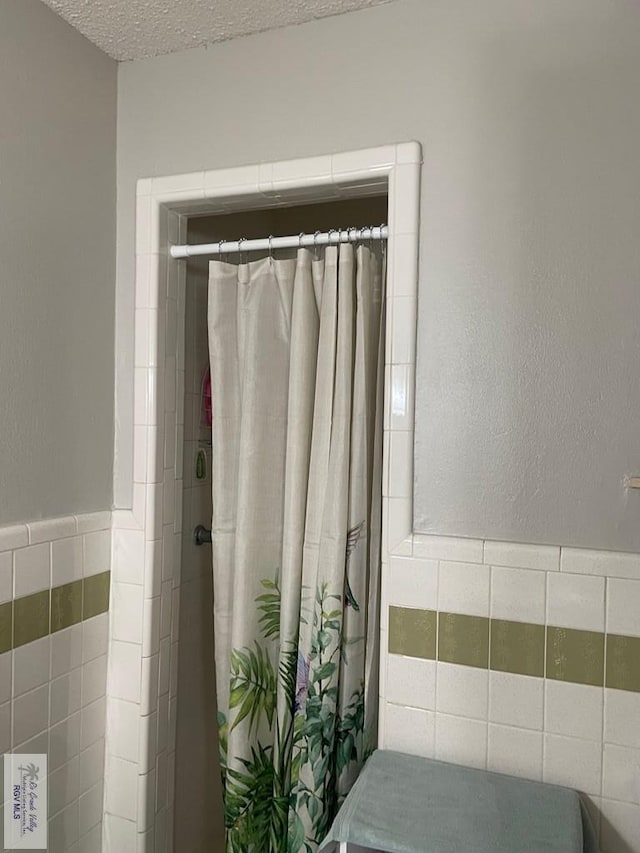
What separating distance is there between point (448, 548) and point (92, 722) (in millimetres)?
1005

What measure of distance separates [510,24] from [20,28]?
40.8 inches

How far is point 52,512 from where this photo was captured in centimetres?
152

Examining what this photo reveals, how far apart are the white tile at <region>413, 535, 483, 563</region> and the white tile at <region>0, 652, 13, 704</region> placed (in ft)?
2.92

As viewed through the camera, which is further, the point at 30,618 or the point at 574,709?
the point at 30,618

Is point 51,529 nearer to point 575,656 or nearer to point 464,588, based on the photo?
point 464,588

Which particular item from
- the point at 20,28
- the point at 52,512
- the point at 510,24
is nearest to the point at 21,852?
the point at 52,512

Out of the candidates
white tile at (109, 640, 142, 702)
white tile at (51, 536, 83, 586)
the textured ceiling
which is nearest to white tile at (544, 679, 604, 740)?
white tile at (109, 640, 142, 702)

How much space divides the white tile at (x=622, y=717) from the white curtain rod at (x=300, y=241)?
1073mm

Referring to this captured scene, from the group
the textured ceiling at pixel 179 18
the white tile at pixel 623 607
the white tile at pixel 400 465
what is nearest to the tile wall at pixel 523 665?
the white tile at pixel 623 607

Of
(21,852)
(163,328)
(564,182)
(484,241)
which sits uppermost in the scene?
→ (564,182)

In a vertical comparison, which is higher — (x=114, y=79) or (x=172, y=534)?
(x=114, y=79)

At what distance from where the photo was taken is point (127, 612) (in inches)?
66.4

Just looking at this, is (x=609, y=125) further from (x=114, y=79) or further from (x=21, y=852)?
(x=21, y=852)

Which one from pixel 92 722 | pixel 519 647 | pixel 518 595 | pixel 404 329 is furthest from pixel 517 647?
pixel 92 722
